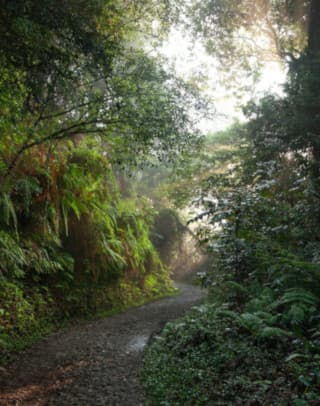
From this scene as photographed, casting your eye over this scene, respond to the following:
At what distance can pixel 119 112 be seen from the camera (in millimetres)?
6988

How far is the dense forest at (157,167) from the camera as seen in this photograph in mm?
4680

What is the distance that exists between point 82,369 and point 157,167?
488 centimetres

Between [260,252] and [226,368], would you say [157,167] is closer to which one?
[260,252]

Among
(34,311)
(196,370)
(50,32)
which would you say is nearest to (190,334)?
(196,370)

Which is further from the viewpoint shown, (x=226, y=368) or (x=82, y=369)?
(x=82, y=369)

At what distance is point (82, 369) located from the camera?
5375mm

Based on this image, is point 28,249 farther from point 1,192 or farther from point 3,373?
point 3,373

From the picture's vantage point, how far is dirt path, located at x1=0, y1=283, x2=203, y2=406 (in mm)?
4438

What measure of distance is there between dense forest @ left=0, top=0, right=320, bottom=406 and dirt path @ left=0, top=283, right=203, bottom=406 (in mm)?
362

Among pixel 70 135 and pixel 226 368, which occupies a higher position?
pixel 70 135

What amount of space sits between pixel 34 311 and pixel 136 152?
165 inches

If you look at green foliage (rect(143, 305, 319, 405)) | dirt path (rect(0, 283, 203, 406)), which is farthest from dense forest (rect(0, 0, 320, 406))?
dirt path (rect(0, 283, 203, 406))

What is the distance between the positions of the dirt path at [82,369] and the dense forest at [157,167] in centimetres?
→ 36

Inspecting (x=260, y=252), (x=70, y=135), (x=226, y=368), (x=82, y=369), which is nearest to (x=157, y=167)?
(x=70, y=135)
